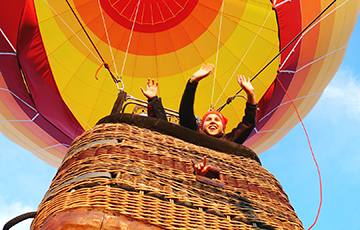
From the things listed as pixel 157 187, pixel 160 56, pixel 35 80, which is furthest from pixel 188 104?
pixel 160 56

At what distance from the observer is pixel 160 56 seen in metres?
4.87

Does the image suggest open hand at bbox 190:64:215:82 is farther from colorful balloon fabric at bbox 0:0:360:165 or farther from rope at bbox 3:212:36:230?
colorful balloon fabric at bbox 0:0:360:165

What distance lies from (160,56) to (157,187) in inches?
148

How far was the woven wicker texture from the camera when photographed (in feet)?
3.59

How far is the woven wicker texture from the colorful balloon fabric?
2.86 meters

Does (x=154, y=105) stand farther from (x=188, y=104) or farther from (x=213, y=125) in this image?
(x=213, y=125)

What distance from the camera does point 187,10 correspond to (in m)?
4.75

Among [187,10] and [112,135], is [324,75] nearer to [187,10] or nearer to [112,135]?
[187,10]

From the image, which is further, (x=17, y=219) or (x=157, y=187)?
(x=17, y=219)

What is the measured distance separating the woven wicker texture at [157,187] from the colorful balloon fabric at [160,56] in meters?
2.86

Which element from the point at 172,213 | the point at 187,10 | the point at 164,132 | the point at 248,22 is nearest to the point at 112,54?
the point at 187,10

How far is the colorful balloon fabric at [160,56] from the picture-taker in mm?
4156

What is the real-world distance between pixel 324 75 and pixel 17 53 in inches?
109

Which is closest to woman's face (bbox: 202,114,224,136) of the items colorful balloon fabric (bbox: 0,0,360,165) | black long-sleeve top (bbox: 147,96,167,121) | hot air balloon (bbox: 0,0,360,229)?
black long-sleeve top (bbox: 147,96,167,121)
